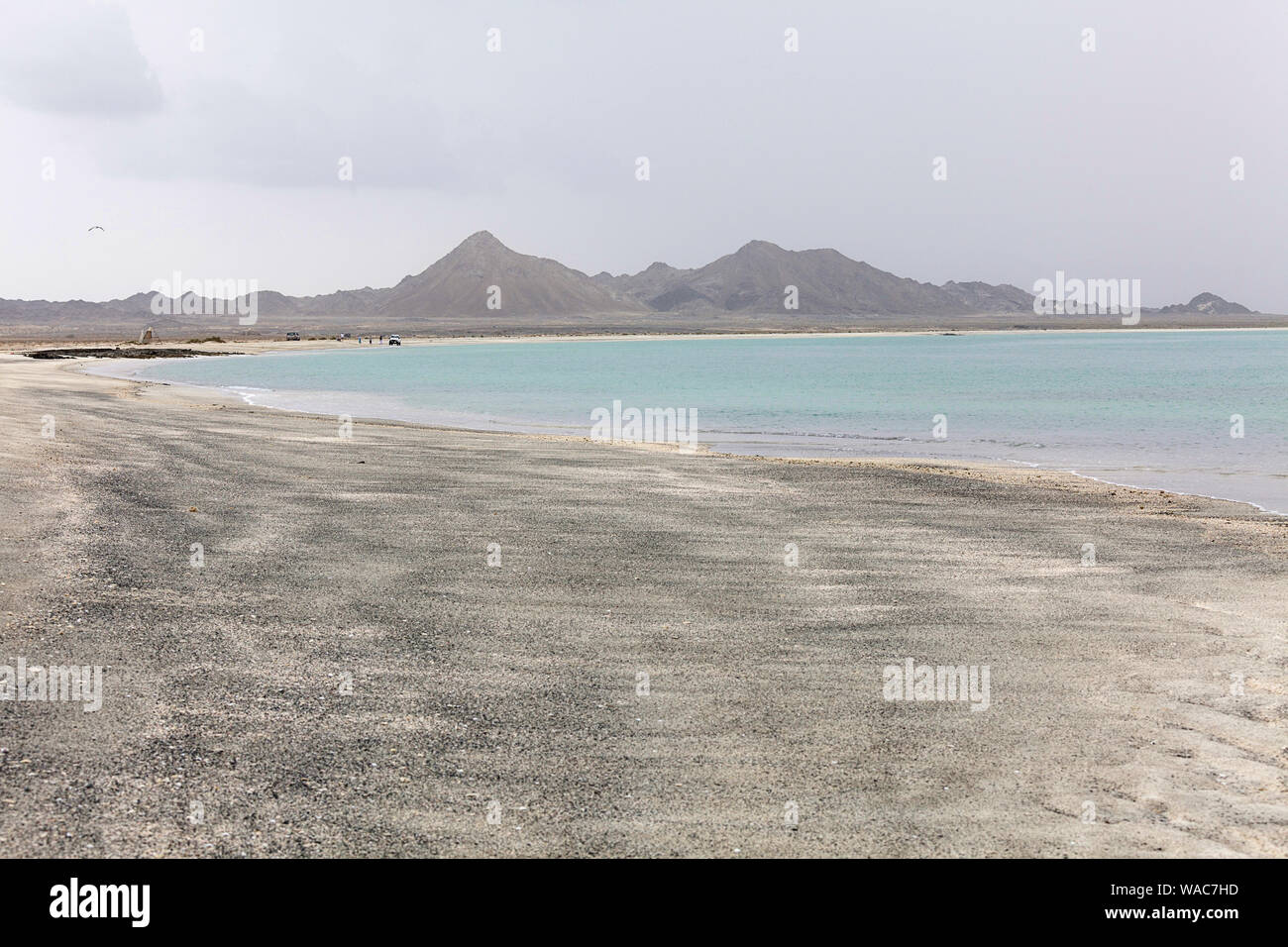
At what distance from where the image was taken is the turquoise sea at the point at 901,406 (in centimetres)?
3194

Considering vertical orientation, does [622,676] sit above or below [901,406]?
below

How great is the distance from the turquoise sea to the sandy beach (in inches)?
479

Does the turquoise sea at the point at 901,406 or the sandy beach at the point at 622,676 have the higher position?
the turquoise sea at the point at 901,406

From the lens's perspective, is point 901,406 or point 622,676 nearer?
point 622,676

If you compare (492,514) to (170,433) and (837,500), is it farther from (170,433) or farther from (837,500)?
(170,433)

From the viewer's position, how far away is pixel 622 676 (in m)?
8.68

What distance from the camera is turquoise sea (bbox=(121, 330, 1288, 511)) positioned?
105 feet

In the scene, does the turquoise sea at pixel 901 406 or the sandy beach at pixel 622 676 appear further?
the turquoise sea at pixel 901 406

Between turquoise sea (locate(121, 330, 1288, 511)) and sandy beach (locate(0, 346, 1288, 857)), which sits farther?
turquoise sea (locate(121, 330, 1288, 511))

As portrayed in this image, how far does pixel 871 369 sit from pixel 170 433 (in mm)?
84485

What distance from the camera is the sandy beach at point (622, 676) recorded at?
5.91 m

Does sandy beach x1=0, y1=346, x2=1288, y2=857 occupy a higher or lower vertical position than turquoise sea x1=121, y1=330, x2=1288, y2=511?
lower

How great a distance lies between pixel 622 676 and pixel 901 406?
4801cm

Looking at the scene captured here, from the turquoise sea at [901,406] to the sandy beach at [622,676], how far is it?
39.9 feet
